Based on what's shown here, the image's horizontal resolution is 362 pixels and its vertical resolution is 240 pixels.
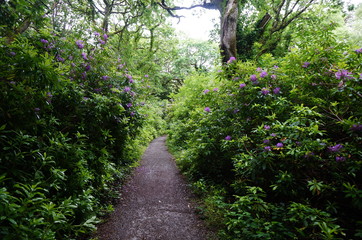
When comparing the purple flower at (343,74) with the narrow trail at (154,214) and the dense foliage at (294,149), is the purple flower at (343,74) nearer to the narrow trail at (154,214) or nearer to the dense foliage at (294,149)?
the dense foliage at (294,149)

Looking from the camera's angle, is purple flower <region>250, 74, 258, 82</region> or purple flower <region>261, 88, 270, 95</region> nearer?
purple flower <region>261, 88, 270, 95</region>

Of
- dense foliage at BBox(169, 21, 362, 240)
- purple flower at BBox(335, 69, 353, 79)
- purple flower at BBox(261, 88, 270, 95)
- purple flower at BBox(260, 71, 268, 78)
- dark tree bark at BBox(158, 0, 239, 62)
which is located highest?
dark tree bark at BBox(158, 0, 239, 62)

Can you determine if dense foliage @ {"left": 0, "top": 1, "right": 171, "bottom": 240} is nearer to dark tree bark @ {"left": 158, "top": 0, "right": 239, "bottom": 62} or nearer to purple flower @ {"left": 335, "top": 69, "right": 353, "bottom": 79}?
dark tree bark @ {"left": 158, "top": 0, "right": 239, "bottom": 62}

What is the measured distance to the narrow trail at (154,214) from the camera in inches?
111

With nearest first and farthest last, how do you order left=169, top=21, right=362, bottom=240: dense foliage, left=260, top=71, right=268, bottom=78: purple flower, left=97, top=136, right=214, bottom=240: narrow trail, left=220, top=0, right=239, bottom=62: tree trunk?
left=169, top=21, right=362, bottom=240: dense foliage
left=97, top=136, right=214, bottom=240: narrow trail
left=260, top=71, right=268, bottom=78: purple flower
left=220, top=0, right=239, bottom=62: tree trunk

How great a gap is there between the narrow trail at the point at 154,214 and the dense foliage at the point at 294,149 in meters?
0.46

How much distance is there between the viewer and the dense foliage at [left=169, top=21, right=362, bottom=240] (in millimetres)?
2086

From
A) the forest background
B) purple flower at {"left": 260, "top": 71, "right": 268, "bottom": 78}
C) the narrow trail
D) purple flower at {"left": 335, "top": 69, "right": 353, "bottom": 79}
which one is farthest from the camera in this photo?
purple flower at {"left": 260, "top": 71, "right": 268, "bottom": 78}

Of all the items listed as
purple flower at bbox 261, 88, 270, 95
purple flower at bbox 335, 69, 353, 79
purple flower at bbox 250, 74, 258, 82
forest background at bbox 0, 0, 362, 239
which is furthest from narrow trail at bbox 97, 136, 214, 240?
purple flower at bbox 335, 69, 353, 79

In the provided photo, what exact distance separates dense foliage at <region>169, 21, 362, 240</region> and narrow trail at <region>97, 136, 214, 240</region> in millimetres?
465

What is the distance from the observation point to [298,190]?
8.07 ft

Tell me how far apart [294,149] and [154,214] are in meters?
2.80

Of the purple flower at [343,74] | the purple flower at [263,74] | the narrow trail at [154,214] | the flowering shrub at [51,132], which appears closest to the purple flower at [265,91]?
the purple flower at [263,74]

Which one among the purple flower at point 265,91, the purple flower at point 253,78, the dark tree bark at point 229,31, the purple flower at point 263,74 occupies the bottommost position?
the purple flower at point 265,91
